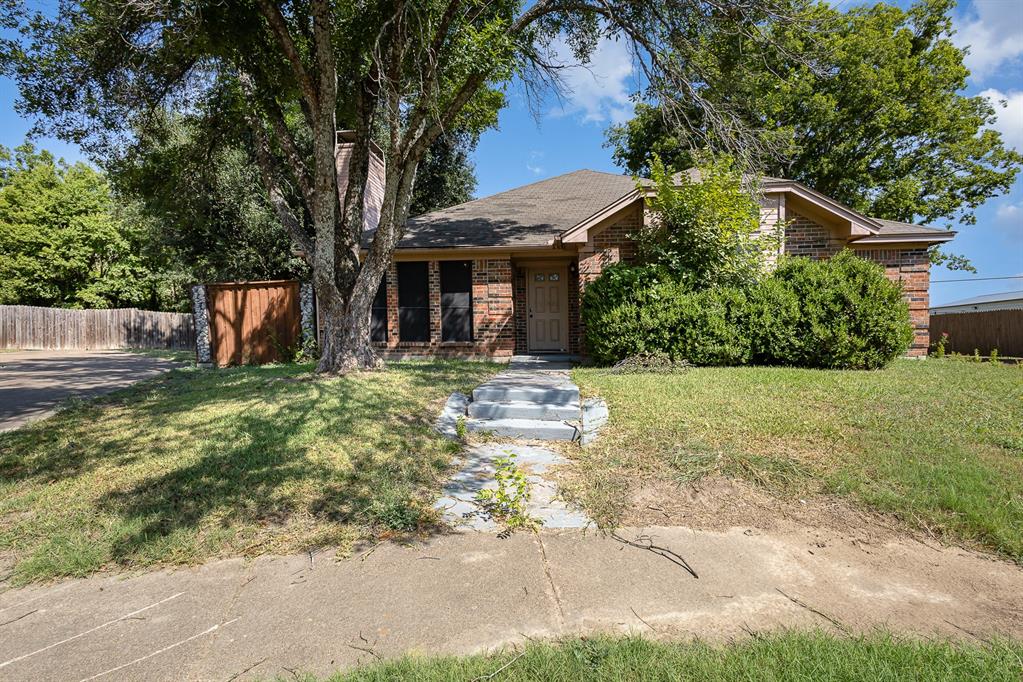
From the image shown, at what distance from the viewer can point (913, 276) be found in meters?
11.6

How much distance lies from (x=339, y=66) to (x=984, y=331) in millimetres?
19217

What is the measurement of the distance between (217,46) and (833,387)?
34.2ft

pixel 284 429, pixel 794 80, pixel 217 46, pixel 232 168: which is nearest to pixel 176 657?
pixel 284 429

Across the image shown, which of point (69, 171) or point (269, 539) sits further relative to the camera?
point (69, 171)

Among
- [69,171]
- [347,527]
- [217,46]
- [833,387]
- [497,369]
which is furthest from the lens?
[69,171]

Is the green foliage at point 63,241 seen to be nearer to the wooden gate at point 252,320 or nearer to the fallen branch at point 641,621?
the wooden gate at point 252,320

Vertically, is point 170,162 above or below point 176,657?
above

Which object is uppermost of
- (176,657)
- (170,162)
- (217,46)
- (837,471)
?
(217,46)

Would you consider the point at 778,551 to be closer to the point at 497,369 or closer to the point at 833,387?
the point at 833,387

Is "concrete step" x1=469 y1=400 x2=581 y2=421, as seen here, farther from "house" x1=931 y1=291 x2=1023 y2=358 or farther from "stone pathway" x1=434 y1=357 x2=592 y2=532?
"house" x1=931 y1=291 x2=1023 y2=358

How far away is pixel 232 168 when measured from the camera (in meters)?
17.9

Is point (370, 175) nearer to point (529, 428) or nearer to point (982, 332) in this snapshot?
point (529, 428)

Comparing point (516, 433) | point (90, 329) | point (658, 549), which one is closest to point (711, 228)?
point (516, 433)

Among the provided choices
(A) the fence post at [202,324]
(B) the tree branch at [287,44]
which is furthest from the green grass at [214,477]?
(A) the fence post at [202,324]
